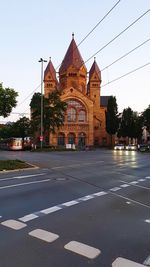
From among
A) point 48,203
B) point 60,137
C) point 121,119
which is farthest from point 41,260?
point 121,119

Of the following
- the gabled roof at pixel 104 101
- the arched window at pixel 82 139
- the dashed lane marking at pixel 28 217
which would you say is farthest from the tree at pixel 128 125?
the dashed lane marking at pixel 28 217

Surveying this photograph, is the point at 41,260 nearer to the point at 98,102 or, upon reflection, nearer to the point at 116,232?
the point at 116,232

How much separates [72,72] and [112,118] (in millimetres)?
18010

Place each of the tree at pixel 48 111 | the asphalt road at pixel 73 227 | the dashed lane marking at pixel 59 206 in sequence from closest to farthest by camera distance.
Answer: the asphalt road at pixel 73 227 → the dashed lane marking at pixel 59 206 → the tree at pixel 48 111

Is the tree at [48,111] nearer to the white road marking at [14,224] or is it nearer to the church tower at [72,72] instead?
the church tower at [72,72]

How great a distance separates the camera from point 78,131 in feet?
309

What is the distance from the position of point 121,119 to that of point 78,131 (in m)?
14.8

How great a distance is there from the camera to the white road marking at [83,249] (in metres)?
5.19

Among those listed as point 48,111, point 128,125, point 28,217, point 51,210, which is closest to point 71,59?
point 128,125

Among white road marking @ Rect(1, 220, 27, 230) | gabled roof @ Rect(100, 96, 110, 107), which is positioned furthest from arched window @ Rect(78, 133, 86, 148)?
white road marking @ Rect(1, 220, 27, 230)

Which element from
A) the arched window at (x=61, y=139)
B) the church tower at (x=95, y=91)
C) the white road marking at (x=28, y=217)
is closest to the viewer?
the white road marking at (x=28, y=217)

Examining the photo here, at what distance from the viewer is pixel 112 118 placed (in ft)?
313

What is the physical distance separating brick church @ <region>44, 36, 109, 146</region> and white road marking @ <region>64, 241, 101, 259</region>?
8454 centimetres

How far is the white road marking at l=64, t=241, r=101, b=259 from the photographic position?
5.19m
